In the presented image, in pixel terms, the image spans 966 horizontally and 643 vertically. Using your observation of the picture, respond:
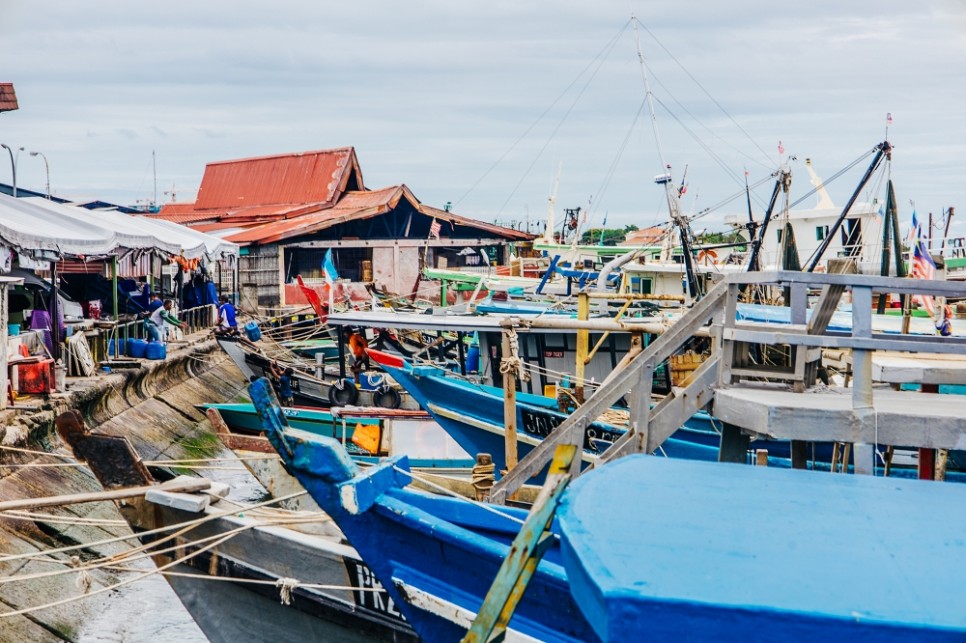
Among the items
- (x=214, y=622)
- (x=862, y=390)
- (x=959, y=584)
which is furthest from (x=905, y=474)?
(x=959, y=584)

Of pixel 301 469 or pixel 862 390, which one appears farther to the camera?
pixel 301 469

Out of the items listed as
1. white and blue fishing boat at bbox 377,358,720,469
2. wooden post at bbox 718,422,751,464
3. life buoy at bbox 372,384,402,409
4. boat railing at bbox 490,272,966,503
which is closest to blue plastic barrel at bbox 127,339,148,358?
life buoy at bbox 372,384,402,409

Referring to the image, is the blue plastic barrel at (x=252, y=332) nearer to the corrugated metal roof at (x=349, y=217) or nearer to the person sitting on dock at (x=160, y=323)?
the person sitting on dock at (x=160, y=323)

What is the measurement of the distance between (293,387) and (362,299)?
10.1 metres

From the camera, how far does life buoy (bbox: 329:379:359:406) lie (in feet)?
66.7

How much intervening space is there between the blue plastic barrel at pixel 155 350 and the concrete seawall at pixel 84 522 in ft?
1.86

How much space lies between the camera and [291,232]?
30.9 meters

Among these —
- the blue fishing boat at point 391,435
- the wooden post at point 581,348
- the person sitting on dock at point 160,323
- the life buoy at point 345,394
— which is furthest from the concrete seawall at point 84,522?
the wooden post at point 581,348

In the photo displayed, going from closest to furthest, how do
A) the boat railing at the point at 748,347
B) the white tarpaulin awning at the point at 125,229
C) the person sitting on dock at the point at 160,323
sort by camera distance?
1. the boat railing at the point at 748,347
2. the white tarpaulin awning at the point at 125,229
3. the person sitting on dock at the point at 160,323

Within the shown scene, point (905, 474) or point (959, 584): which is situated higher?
point (959, 584)

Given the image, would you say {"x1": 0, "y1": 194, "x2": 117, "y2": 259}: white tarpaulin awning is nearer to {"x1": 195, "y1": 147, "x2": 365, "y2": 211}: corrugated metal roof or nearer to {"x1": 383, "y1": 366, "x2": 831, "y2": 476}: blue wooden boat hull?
{"x1": 383, "y1": 366, "x2": 831, "y2": 476}: blue wooden boat hull

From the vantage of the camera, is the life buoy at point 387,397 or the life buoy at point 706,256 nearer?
the life buoy at point 387,397

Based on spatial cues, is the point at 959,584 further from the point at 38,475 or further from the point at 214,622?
the point at 38,475

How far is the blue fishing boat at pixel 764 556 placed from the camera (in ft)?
9.14
